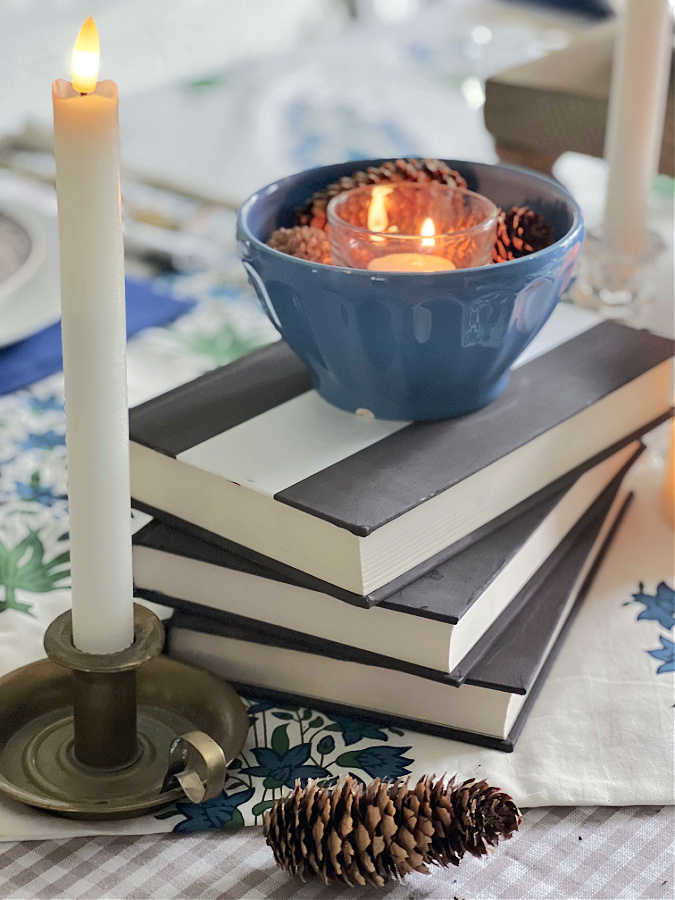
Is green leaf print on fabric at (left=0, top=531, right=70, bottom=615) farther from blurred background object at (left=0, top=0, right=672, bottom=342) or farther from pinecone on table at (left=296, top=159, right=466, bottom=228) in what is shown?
blurred background object at (left=0, top=0, right=672, bottom=342)

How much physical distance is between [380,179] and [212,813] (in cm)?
30

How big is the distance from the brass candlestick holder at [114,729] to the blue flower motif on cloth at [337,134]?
0.71 m

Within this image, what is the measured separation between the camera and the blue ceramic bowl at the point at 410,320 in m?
0.41

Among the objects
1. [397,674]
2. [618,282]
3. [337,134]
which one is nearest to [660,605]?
[397,674]

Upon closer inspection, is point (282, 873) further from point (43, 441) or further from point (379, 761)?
point (43, 441)

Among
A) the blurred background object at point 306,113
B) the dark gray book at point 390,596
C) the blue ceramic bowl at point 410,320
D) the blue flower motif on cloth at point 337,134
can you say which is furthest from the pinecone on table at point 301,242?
the blue flower motif on cloth at point 337,134

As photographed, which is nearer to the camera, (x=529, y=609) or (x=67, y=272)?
(x=67, y=272)

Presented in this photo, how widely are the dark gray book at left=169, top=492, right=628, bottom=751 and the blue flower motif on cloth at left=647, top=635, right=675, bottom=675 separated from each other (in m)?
0.04

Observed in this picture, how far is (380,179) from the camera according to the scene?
1.65 ft

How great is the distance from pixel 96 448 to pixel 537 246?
23cm

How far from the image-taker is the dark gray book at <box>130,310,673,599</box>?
400 millimetres

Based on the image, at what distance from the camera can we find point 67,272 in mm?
317

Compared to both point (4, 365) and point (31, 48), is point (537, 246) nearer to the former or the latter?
point (4, 365)

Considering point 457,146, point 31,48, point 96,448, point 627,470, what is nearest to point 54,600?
point 96,448
